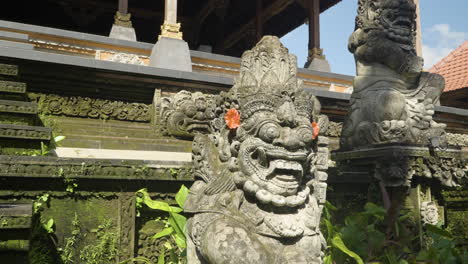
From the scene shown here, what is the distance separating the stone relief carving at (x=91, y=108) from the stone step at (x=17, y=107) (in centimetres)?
111

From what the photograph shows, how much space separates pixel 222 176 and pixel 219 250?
52 cm

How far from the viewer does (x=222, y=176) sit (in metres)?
2.55

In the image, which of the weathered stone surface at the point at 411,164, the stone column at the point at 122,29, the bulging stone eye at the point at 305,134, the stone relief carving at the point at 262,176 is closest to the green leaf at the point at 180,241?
the stone relief carving at the point at 262,176

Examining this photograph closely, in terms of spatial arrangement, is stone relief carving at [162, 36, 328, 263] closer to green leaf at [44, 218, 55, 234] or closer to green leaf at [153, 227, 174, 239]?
green leaf at [153, 227, 174, 239]

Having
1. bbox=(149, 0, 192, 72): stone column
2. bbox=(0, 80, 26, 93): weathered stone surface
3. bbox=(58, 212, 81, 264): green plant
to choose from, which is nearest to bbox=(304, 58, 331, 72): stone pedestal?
bbox=(149, 0, 192, 72): stone column

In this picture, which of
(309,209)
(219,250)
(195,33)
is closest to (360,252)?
(309,209)

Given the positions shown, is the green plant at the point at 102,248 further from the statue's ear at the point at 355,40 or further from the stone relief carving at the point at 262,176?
the statue's ear at the point at 355,40

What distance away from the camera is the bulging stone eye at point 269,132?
2346mm

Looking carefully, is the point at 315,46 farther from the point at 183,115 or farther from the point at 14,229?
the point at 14,229

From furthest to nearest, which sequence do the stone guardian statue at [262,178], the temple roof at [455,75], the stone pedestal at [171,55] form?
the temple roof at [455,75] < the stone pedestal at [171,55] < the stone guardian statue at [262,178]

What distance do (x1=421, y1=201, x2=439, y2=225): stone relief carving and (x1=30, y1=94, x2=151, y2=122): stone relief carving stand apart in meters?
3.49

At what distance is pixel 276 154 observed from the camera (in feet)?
7.67

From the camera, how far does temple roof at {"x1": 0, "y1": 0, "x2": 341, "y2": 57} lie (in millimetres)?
13664

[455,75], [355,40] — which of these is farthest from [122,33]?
[455,75]
